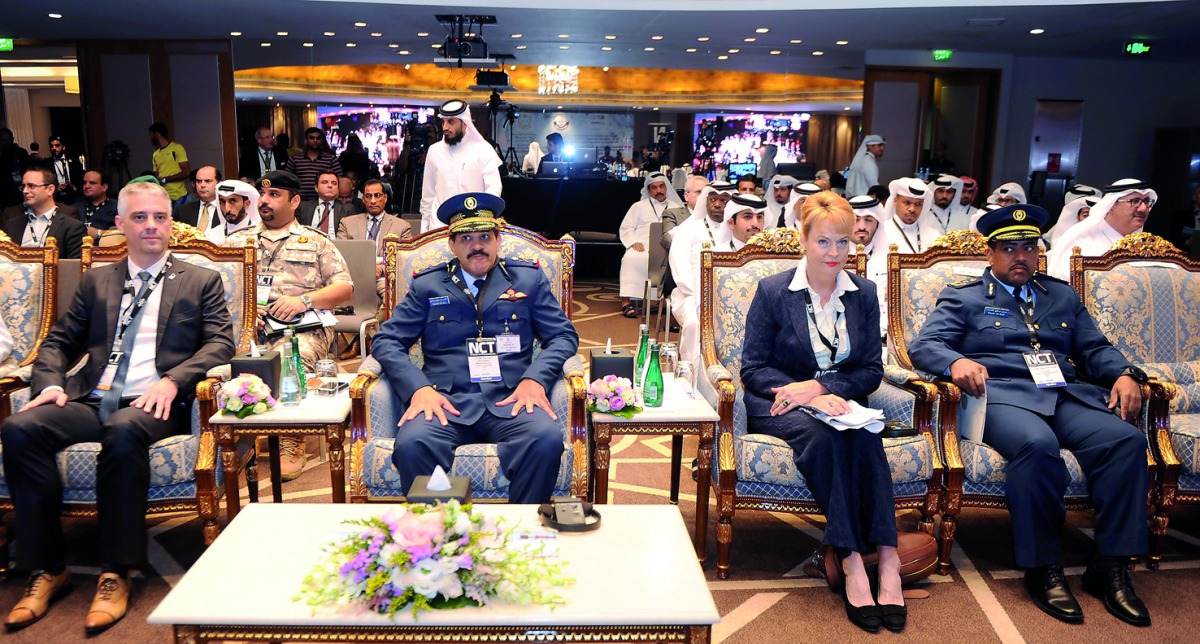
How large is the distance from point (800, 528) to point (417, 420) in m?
1.72

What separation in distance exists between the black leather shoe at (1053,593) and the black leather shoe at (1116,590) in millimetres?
107

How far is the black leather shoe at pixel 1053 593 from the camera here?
9.85 ft

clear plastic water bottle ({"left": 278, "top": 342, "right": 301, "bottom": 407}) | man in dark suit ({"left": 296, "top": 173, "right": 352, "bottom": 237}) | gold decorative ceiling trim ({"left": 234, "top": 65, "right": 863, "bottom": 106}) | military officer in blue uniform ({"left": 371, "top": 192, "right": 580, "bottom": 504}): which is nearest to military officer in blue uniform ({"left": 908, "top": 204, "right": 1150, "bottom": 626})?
military officer in blue uniform ({"left": 371, "top": 192, "right": 580, "bottom": 504})

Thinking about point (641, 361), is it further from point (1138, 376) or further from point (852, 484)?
point (1138, 376)

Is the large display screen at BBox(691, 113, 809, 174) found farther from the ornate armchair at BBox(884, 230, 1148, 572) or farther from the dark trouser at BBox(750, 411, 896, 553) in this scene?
the dark trouser at BBox(750, 411, 896, 553)

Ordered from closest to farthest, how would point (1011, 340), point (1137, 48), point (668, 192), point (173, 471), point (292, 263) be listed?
1. point (173, 471)
2. point (1011, 340)
3. point (292, 263)
4. point (668, 192)
5. point (1137, 48)

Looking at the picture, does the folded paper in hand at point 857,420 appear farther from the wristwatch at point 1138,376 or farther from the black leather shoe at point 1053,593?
the wristwatch at point 1138,376

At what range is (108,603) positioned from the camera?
2893mm

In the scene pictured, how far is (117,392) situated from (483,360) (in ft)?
4.42

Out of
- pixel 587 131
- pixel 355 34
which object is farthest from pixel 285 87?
pixel 587 131

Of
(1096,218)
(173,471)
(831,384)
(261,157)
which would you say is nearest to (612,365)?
(831,384)

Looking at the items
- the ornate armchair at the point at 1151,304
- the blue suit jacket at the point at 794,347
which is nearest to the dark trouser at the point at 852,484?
the blue suit jacket at the point at 794,347

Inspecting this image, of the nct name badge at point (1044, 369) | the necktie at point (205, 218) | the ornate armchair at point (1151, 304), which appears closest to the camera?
the nct name badge at point (1044, 369)

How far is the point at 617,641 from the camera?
87.3 inches
